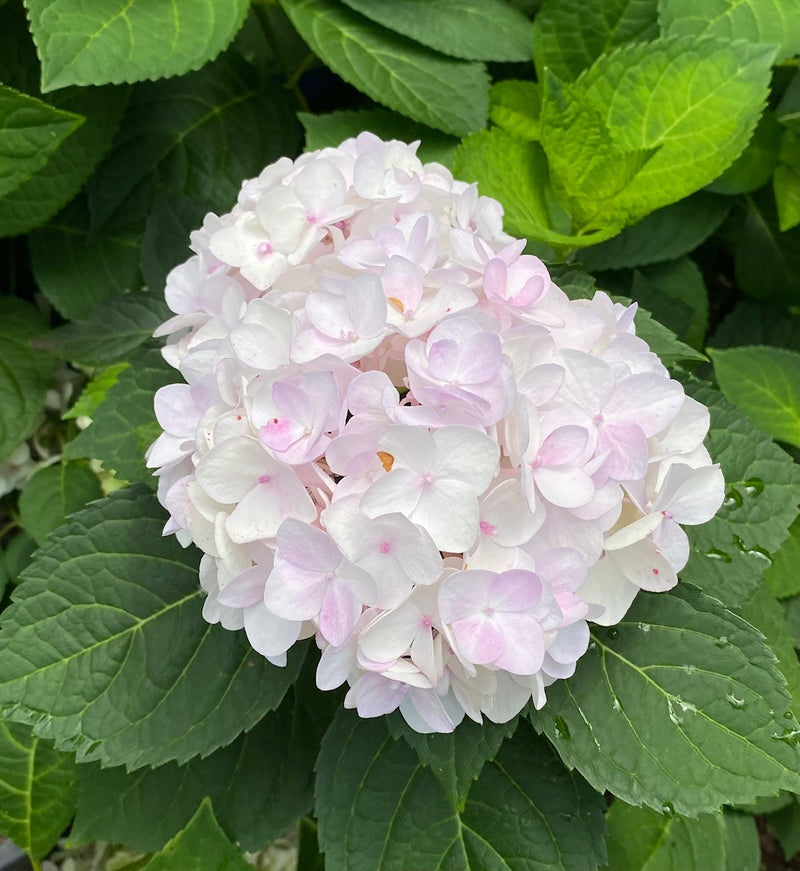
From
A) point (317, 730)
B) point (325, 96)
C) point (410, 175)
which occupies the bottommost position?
point (317, 730)

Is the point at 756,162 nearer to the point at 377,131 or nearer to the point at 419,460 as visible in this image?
the point at 377,131

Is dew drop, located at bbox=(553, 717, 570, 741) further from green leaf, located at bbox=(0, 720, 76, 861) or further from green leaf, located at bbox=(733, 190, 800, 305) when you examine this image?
green leaf, located at bbox=(733, 190, 800, 305)

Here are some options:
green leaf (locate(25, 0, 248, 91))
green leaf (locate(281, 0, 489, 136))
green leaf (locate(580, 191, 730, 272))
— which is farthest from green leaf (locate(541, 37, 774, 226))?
green leaf (locate(25, 0, 248, 91))

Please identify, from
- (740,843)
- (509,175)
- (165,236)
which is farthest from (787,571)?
(165,236)

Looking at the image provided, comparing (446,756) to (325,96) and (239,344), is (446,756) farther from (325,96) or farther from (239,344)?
(325,96)

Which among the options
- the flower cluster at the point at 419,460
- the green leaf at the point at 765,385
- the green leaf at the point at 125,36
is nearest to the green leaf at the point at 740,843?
the green leaf at the point at 765,385

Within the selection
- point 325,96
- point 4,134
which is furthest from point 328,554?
point 325,96

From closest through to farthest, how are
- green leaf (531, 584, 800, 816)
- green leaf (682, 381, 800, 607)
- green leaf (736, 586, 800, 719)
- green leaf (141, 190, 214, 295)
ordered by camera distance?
green leaf (531, 584, 800, 816) < green leaf (682, 381, 800, 607) < green leaf (736, 586, 800, 719) < green leaf (141, 190, 214, 295)
